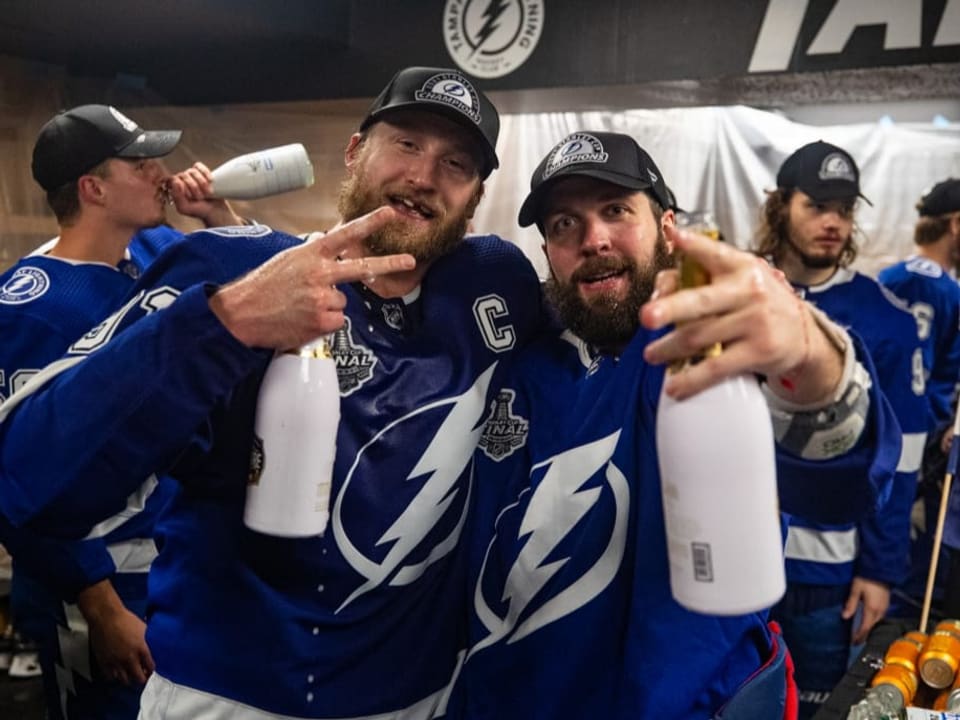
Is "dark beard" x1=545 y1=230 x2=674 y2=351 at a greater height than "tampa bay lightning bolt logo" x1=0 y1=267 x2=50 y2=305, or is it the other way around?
"dark beard" x1=545 y1=230 x2=674 y2=351

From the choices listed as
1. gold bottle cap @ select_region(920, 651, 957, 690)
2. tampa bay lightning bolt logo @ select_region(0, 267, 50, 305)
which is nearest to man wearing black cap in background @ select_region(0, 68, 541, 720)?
tampa bay lightning bolt logo @ select_region(0, 267, 50, 305)

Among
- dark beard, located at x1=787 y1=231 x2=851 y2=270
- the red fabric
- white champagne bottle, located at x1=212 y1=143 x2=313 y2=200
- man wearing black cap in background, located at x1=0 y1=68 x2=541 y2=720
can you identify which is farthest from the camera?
dark beard, located at x1=787 y1=231 x2=851 y2=270

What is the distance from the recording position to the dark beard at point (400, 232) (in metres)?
1.24

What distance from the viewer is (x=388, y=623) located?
120cm

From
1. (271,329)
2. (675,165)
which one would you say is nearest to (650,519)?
(271,329)

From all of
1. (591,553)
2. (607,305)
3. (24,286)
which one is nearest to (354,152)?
(607,305)

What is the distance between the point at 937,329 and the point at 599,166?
2371 mm

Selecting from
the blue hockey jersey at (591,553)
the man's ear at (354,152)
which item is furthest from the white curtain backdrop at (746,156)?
the blue hockey jersey at (591,553)

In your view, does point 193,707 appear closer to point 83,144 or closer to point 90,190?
point 90,190

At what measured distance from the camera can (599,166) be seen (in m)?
1.27

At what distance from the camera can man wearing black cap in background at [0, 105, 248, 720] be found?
1.91 metres

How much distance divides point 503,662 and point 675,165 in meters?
3.13

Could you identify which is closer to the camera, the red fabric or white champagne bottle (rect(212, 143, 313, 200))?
the red fabric

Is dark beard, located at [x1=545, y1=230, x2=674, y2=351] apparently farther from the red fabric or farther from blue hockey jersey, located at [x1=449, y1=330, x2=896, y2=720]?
the red fabric
